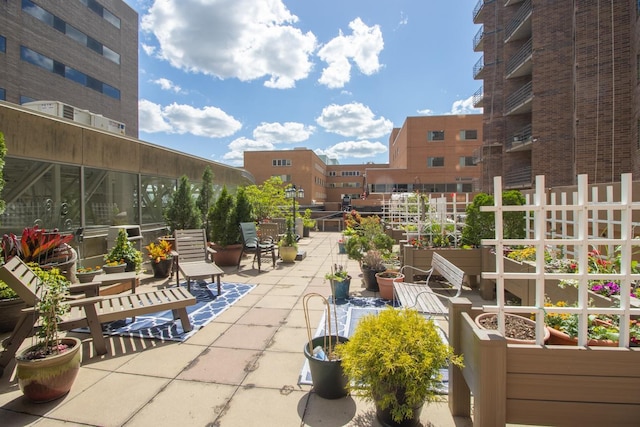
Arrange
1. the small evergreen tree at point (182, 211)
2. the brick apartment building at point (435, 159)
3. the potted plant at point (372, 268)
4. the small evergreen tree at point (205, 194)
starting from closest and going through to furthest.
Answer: the potted plant at point (372, 268) < the small evergreen tree at point (182, 211) < the small evergreen tree at point (205, 194) < the brick apartment building at point (435, 159)

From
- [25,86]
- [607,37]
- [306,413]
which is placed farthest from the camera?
[25,86]

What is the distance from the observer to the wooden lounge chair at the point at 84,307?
9.09 ft

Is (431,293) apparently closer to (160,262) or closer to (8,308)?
(8,308)

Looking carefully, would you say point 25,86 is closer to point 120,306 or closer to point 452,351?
point 120,306

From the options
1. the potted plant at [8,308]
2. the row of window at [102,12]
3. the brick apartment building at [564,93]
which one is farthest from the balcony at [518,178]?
the row of window at [102,12]

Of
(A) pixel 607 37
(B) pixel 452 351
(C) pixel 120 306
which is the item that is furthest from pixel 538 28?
(C) pixel 120 306

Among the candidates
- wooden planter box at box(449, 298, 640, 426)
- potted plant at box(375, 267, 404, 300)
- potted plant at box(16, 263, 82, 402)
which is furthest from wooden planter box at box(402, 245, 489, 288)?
potted plant at box(16, 263, 82, 402)

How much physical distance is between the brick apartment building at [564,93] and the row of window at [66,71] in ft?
90.7

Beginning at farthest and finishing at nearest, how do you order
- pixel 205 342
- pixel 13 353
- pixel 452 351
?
pixel 205 342 < pixel 13 353 < pixel 452 351

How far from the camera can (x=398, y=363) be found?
1.91 metres

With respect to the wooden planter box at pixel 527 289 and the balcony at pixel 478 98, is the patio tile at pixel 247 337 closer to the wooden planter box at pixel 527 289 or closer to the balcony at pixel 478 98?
the wooden planter box at pixel 527 289

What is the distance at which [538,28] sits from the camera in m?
15.3

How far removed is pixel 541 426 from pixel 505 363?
1.80ft

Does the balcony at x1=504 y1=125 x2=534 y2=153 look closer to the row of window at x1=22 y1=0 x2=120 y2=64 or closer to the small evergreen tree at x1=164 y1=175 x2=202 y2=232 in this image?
the small evergreen tree at x1=164 y1=175 x2=202 y2=232
